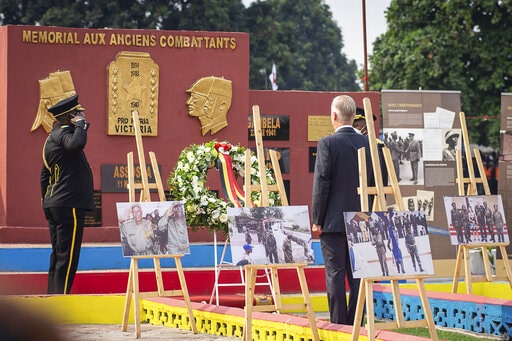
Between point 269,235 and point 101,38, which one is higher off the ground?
point 101,38

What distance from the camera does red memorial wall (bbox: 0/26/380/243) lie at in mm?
14938

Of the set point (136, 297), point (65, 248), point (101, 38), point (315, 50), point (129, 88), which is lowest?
point (136, 297)

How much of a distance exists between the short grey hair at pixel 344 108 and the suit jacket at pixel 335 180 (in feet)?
0.45

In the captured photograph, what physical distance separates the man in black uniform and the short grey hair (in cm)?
297

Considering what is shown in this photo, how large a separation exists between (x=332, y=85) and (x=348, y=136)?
53476 millimetres

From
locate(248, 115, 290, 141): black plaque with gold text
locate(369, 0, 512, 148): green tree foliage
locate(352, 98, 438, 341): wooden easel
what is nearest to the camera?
locate(352, 98, 438, 341): wooden easel

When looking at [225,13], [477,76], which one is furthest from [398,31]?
[225,13]

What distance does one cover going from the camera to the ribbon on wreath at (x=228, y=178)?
29.9 feet


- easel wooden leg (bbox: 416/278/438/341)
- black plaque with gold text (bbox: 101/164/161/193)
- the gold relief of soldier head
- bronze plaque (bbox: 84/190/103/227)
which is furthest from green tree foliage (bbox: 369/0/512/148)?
easel wooden leg (bbox: 416/278/438/341)

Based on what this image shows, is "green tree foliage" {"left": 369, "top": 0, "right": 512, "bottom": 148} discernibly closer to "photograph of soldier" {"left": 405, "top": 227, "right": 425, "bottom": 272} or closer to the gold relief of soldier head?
the gold relief of soldier head

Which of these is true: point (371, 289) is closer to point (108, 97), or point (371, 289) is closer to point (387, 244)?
point (387, 244)

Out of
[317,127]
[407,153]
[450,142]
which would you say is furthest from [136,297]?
[317,127]

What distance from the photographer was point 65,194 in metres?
9.23

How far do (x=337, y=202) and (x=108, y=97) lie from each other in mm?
8865
